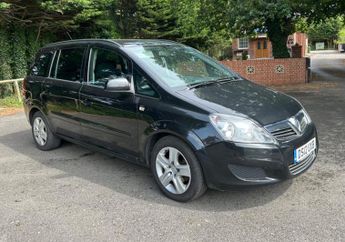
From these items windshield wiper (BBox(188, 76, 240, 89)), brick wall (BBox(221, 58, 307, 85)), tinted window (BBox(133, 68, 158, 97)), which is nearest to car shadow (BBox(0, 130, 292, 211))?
tinted window (BBox(133, 68, 158, 97))

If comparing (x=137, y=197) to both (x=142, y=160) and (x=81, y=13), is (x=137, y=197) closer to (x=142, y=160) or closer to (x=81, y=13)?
(x=142, y=160)

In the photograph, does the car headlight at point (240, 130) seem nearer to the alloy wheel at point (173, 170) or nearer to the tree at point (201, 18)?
the alloy wheel at point (173, 170)

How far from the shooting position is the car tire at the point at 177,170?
12.9 feet

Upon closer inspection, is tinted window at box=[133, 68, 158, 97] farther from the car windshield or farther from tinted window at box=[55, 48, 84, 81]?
tinted window at box=[55, 48, 84, 81]

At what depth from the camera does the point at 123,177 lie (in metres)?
5.00

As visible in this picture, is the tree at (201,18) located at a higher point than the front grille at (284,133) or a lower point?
higher

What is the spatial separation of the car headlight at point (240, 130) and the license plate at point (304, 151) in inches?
13.6

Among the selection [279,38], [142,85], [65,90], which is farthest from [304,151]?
[279,38]

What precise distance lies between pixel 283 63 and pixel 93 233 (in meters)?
12.5

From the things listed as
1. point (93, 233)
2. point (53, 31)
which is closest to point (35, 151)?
point (93, 233)

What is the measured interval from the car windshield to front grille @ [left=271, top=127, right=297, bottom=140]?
1.17 m

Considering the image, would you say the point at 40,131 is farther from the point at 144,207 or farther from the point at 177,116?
the point at 177,116

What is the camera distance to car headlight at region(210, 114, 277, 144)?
12.2 ft

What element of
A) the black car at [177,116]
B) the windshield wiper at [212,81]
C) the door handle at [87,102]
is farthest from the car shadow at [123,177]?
the windshield wiper at [212,81]
